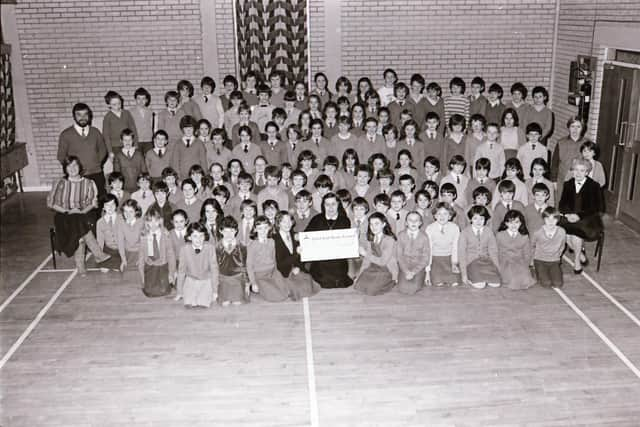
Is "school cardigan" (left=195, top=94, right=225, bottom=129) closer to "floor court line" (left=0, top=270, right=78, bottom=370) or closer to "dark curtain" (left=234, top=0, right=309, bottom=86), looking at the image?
"dark curtain" (left=234, top=0, right=309, bottom=86)

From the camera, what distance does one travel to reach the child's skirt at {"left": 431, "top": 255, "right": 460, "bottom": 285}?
27.0 ft

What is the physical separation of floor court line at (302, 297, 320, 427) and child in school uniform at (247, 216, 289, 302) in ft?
1.16

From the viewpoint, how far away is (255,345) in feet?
22.5

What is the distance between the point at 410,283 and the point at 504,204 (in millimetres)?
1778

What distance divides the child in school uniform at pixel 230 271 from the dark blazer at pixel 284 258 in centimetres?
45

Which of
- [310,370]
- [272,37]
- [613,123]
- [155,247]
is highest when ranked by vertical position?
[272,37]

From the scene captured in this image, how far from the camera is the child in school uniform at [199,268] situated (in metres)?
7.70

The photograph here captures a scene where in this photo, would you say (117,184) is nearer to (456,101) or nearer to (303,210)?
(303,210)

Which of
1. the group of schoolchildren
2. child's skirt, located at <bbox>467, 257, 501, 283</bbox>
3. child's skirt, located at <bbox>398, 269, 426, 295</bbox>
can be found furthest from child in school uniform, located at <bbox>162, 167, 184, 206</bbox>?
child's skirt, located at <bbox>467, 257, 501, 283</bbox>

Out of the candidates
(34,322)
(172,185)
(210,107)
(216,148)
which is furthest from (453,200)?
(34,322)

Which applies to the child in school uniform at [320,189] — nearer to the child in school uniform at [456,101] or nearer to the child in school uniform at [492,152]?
the child in school uniform at [492,152]

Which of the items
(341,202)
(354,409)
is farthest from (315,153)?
(354,409)

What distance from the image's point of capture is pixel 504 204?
28.6 feet

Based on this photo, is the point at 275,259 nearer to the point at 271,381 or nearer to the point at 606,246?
the point at 271,381
